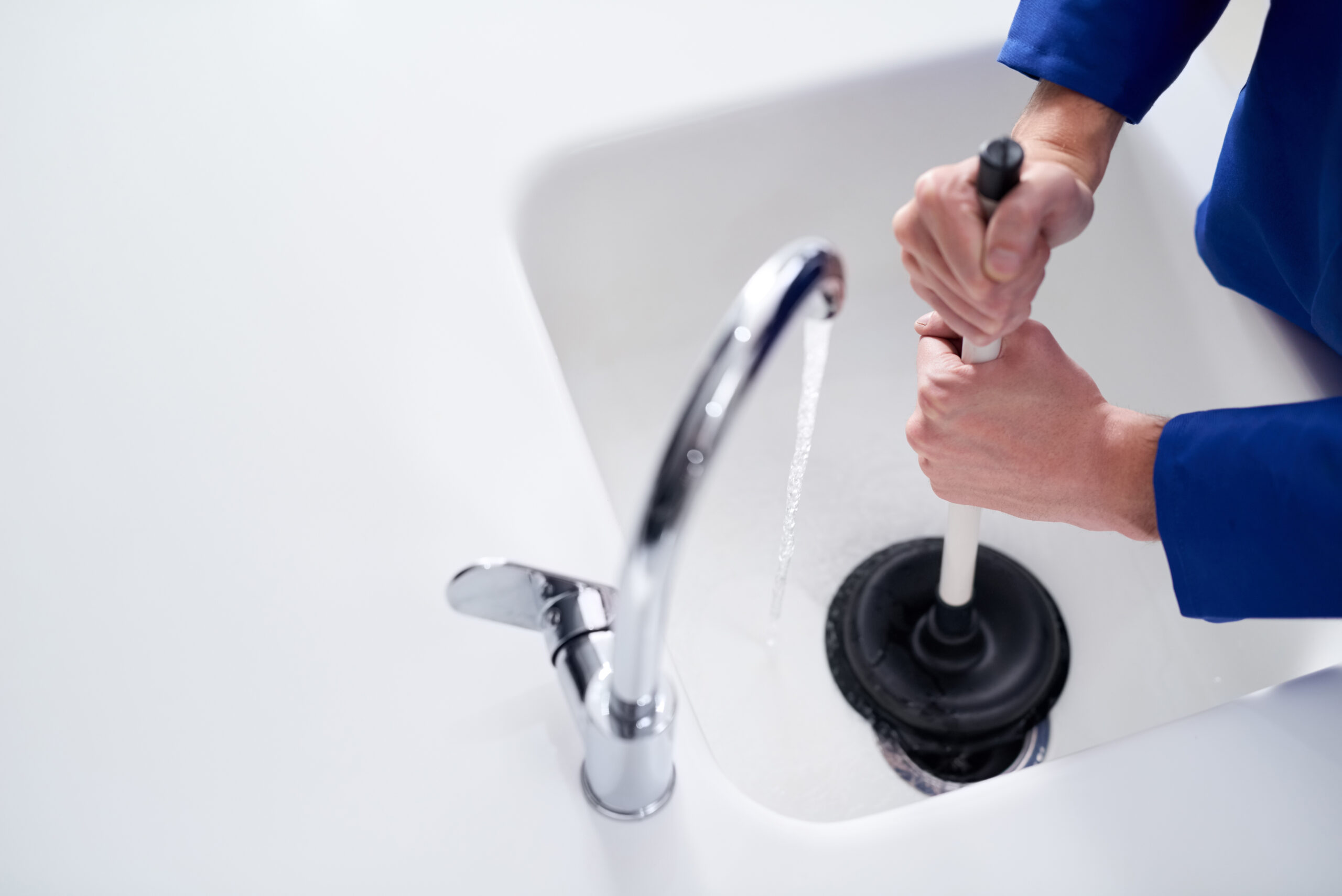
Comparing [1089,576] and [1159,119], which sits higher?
[1159,119]

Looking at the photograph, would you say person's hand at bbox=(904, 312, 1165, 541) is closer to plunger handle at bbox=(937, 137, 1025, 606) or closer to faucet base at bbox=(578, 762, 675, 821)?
plunger handle at bbox=(937, 137, 1025, 606)

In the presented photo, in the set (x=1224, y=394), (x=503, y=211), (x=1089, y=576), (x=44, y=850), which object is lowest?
(x=1089, y=576)

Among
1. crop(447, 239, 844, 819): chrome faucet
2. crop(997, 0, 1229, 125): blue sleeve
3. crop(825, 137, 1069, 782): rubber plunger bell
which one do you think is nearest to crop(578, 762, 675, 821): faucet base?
crop(447, 239, 844, 819): chrome faucet

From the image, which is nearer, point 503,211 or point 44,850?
point 44,850

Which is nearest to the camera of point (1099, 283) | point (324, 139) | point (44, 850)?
point (44, 850)

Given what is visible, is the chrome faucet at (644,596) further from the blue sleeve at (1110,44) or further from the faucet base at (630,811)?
the blue sleeve at (1110,44)

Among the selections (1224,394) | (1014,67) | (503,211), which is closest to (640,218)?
(503,211)

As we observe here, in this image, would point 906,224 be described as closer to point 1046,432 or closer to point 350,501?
point 1046,432

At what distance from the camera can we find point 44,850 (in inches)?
16.6

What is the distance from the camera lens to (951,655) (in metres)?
0.70

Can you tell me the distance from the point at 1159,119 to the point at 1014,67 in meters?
0.21

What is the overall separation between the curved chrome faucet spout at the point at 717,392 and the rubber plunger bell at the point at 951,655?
14.9 inches

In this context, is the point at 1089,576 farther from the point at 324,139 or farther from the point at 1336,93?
the point at 324,139

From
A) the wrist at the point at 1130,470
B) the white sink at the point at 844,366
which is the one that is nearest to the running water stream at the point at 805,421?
the white sink at the point at 844,366
